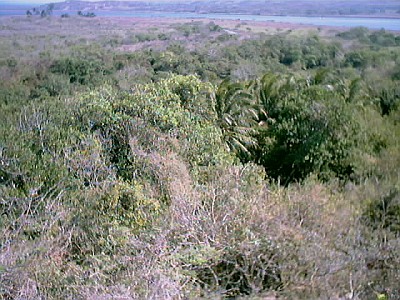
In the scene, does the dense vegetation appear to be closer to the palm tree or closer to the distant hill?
the palm tree

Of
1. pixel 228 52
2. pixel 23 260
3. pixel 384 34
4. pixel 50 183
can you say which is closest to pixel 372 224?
pixel 23 260

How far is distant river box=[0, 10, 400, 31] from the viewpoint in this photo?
33.7 metres

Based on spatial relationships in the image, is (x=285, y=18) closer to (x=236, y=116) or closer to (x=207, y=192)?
(x=236, y=116)

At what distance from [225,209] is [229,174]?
210cm

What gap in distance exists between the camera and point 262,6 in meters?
51.2

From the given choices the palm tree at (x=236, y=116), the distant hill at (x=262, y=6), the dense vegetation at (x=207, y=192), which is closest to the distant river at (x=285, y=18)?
the distant hill at (x=262, y=6)

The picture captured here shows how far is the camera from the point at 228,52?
1511 inches

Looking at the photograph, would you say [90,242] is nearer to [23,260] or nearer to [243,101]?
[23,260]

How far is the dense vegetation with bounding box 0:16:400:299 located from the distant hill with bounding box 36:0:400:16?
11941mm

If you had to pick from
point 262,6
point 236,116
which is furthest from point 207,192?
point 262,6

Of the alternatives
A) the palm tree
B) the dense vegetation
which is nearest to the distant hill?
the dense vegetation

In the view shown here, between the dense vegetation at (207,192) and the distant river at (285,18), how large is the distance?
38.0 feet

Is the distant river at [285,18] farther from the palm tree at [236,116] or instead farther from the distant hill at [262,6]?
the palm tree at [236,116]

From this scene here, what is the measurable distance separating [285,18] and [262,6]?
442 centimetres
